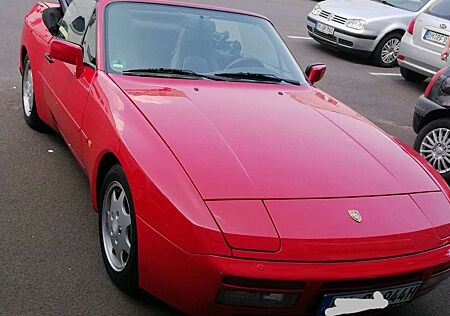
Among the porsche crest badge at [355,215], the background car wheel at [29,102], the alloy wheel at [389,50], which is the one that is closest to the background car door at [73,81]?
the background car wheel at [29,102]

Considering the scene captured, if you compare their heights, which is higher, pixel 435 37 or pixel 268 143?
pixel 268 143

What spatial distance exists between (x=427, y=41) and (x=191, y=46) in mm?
5796

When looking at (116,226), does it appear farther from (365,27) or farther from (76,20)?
(365,27)

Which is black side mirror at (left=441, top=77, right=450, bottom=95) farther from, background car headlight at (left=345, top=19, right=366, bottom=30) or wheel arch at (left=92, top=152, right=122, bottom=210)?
background car headlight at (left=345, top=19, right=366, bottom=30)

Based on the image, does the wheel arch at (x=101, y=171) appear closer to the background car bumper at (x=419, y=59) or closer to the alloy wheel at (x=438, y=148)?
the alloy wheel at (x=438, y=148)

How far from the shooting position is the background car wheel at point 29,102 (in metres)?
4.91

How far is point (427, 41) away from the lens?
850 cm

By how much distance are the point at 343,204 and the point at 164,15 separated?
2.09 meters

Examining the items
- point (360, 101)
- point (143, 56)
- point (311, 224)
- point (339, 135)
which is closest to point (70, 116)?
point (143, 56)

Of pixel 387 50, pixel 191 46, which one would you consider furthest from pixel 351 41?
pixel 191 46

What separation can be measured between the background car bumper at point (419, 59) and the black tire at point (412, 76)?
0.59 m

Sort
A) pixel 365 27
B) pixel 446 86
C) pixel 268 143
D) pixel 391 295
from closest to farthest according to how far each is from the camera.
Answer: pixel 391 295
pixel 268 143
pixel 446 86
pixel 365 27

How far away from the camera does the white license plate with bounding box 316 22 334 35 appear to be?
34.6 ft

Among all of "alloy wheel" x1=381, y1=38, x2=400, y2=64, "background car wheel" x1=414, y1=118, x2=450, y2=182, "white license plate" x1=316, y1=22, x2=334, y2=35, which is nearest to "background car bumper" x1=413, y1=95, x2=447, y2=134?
"background car wheel" x1=414, y1=118, x2=450, y2=182
